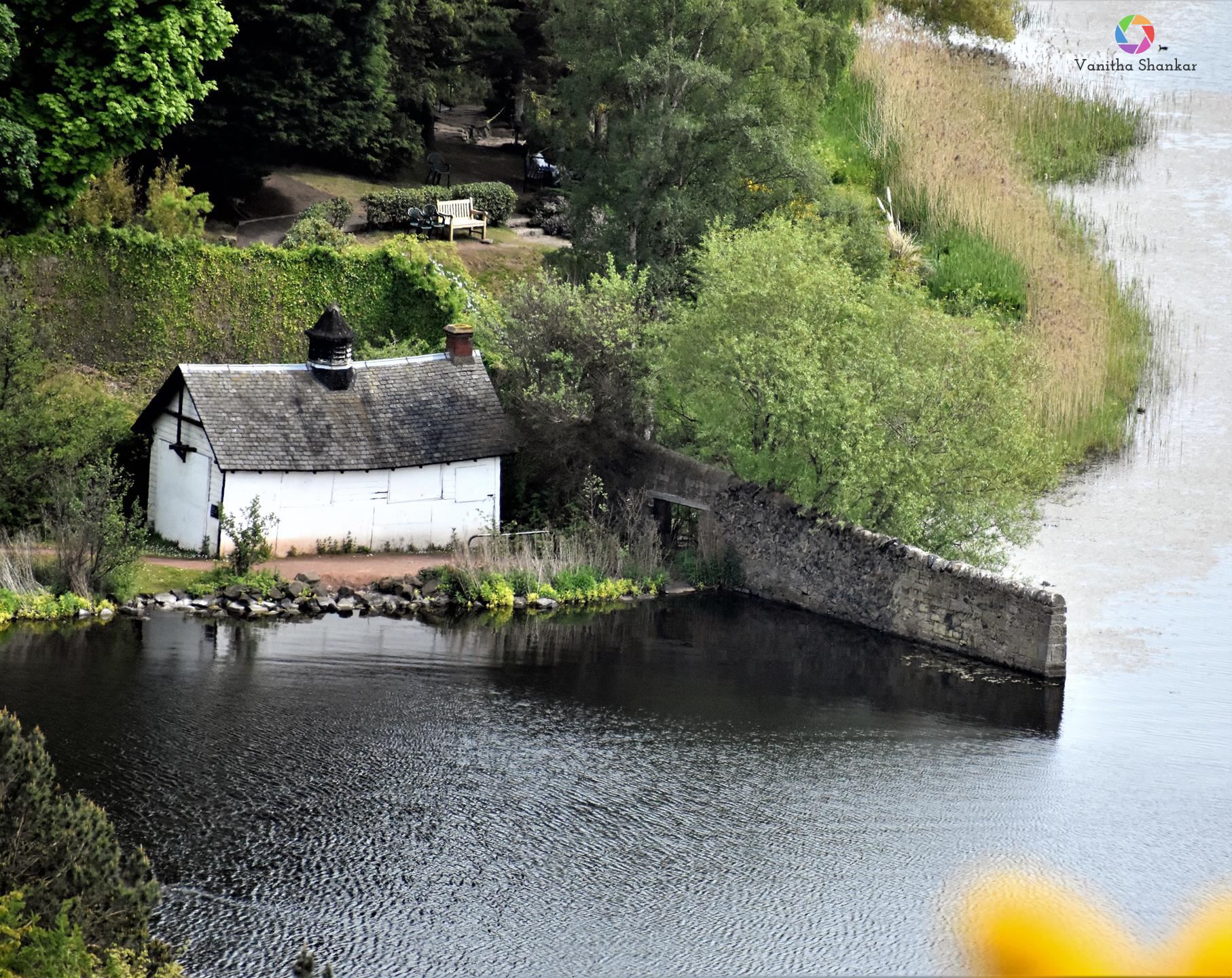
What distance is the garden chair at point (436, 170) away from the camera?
50.6m

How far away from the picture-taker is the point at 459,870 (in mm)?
20328

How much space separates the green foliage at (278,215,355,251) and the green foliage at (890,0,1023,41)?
96.0 feet

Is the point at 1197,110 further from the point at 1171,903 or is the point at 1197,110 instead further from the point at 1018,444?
the point at 1171,903

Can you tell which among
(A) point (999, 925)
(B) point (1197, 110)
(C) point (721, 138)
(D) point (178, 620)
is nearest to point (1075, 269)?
(C) point (721, 138)

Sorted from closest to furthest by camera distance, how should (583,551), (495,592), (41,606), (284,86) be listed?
1. (41,606)
2. (495,592)
3. (583,551)
4. (284,86)

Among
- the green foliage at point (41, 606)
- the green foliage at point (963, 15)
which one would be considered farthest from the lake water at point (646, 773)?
the green foliage at point (963, 15)

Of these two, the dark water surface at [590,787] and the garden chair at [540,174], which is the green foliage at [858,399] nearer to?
the dark water surface at [590,787]

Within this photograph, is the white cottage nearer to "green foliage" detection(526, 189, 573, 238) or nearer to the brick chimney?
the brick chimney

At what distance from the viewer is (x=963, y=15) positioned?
61.8 metres

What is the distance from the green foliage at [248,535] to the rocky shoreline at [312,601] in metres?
0.74

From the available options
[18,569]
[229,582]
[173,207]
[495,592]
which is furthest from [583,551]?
[173,207]

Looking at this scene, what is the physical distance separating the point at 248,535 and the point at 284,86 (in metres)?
18.0

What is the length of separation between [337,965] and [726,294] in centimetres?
2039

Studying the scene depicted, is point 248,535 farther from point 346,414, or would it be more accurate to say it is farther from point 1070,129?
point 1070,129
